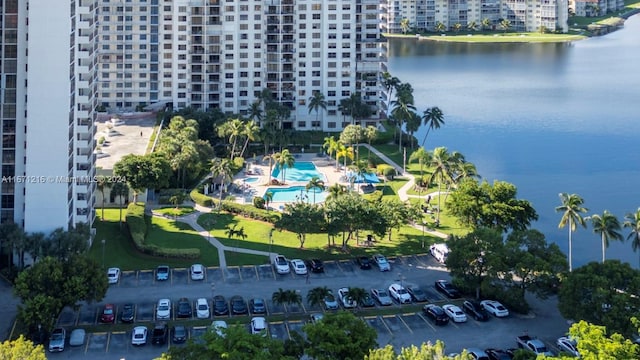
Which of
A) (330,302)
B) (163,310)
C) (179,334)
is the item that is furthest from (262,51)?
(179,334)

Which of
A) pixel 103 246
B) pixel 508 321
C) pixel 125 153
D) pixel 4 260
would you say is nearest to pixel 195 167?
pixel 125 153

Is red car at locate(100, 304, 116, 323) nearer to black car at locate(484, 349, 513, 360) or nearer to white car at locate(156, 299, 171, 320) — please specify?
white car at locate(156, 299, 171, 320)

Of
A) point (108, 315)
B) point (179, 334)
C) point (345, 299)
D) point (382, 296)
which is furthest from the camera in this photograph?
point (382, 296)

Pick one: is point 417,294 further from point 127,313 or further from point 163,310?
point 127,313

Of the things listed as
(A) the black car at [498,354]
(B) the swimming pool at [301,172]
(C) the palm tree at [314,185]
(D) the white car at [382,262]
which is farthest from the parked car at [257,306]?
(B) the swimming pool at [301,172]

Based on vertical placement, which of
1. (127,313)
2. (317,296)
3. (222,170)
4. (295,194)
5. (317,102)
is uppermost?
(317,102)

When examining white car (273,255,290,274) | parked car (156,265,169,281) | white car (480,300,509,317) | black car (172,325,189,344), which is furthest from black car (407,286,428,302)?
parked car (156,265,169,281)
